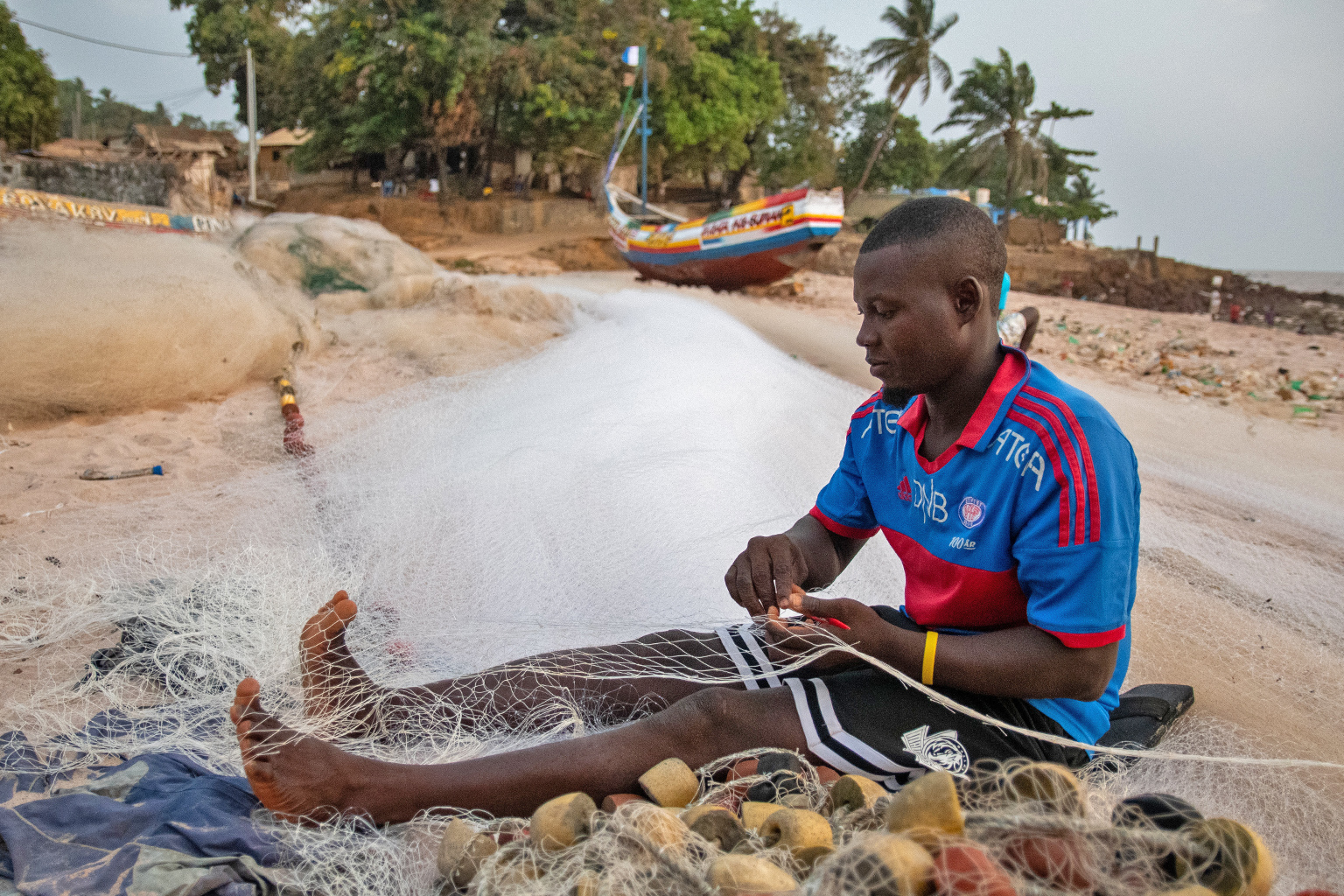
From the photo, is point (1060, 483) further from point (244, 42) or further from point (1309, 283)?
point (1309, 283)

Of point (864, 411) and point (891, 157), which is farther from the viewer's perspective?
point (891, 157)

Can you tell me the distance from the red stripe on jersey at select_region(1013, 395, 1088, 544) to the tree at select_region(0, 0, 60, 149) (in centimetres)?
2933

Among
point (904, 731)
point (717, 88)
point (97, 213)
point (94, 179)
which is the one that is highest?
point (717, 88)

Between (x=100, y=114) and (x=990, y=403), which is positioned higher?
(x=100, y=114)

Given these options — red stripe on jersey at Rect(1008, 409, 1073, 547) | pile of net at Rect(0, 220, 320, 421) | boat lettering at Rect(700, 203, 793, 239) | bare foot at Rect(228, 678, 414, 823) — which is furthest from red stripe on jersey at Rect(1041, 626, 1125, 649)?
boat lettering at Rect(700, 203, 793, 239)

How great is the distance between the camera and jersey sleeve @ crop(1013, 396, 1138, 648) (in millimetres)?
1372

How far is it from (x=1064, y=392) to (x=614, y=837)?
3.68 feet

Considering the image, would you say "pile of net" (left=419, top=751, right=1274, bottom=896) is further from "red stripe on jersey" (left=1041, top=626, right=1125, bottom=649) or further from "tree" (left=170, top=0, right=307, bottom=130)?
"tree" (left=170, top=0, right=307, bottom=130)

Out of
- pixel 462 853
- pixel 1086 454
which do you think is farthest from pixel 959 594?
pixel 462 853

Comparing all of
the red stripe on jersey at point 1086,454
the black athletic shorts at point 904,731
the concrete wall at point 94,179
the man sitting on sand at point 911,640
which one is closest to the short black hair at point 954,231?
the man sitting on sand at point 911,640

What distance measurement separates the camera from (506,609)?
88.8 inches

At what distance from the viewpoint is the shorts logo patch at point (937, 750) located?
1462 mm

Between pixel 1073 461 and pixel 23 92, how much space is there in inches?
1200

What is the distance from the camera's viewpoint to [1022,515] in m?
1.47
